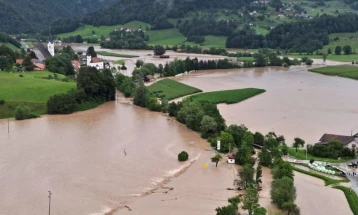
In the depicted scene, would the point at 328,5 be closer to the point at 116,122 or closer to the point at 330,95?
the point at 330,95

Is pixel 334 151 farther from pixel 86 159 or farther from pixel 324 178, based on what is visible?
pixel 86 159

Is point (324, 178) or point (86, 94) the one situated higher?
point (86, 94)

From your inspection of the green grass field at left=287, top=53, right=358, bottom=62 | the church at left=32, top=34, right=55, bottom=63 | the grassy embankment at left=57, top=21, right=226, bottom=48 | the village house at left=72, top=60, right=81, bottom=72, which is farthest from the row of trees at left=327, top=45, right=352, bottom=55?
the church at left=32, top=34, right=55, bottom=63

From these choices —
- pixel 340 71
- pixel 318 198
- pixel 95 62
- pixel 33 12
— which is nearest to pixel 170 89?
pixel 95 62

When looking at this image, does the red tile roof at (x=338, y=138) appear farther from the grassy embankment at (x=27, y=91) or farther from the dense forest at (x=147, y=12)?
the dense forest at (x=147, y=12)

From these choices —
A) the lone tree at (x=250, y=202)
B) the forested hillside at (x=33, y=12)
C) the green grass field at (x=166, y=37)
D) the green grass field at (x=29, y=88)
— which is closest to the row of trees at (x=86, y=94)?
the green grass field at (x=29, y=88)

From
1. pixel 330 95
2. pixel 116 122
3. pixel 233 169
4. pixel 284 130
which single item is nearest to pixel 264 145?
pixel 233 169
